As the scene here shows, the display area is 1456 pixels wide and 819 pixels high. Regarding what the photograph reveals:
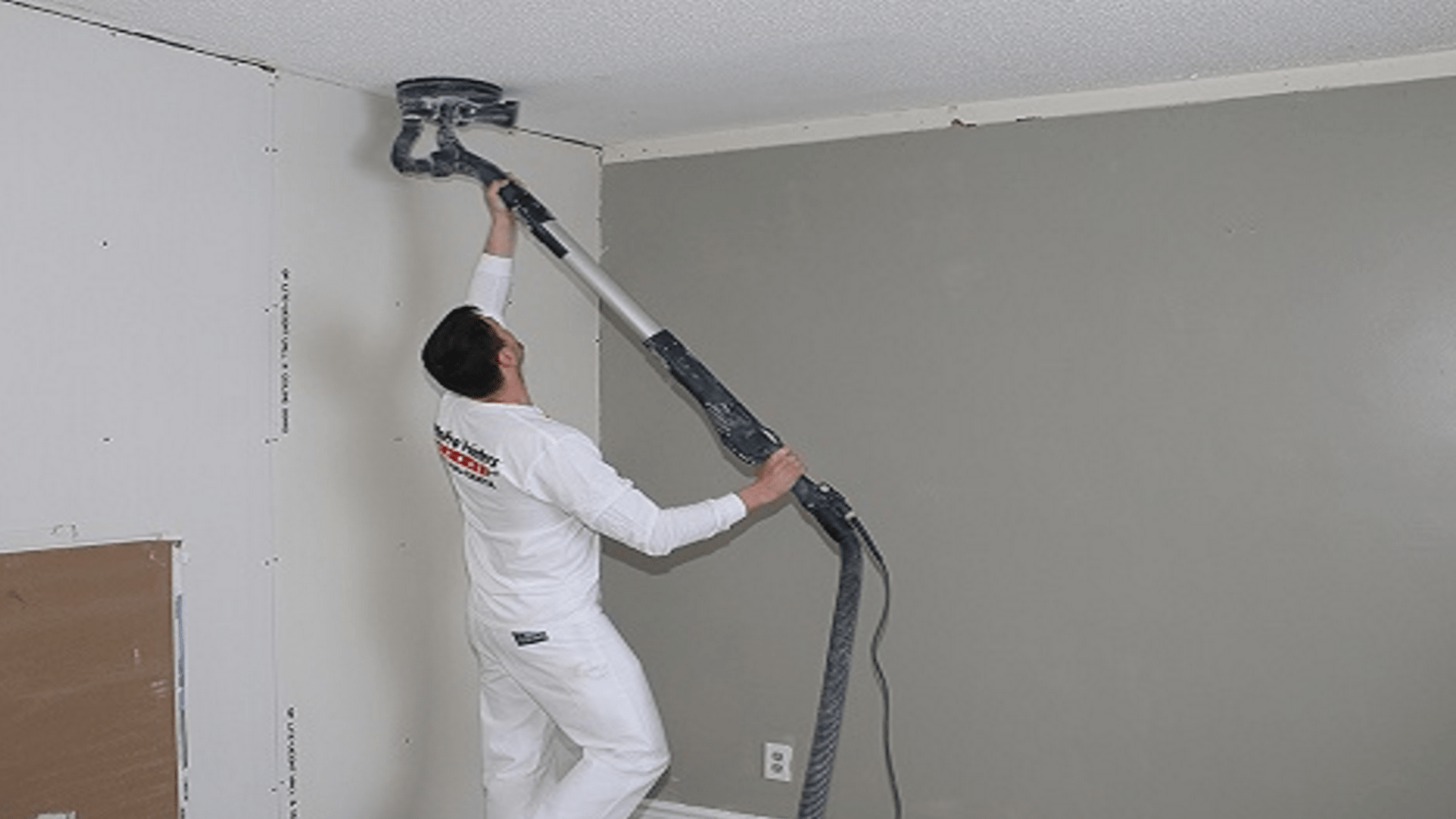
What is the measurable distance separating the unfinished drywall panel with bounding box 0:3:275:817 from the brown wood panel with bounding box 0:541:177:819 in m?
0.06

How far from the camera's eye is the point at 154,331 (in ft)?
8.98

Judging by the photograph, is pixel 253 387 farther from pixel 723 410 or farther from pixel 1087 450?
pixel 1087 450

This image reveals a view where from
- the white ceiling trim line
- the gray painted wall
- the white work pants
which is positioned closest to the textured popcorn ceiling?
the white ceiling trim line

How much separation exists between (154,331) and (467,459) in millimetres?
719

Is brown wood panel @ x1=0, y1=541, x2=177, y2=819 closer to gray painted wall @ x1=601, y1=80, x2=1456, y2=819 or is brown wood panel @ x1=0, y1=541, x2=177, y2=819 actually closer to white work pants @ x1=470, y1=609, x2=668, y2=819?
white work pants @ x1=470, y1=609, x2=668, y2=819

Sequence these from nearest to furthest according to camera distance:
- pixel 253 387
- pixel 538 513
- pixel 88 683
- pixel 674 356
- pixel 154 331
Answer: pixel 88 683, pixel 154 331, pixel 253 387, pixel 538 513, pixel 674 356

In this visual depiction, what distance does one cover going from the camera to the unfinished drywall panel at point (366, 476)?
3078mm

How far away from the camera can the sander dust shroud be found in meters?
3.12

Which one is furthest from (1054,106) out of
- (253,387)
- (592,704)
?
(253,387)

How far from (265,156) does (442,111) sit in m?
0.42

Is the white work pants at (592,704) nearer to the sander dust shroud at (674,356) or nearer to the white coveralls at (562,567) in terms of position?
the white coveralls at (562,567)

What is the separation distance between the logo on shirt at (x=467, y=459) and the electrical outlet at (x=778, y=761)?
1.27m

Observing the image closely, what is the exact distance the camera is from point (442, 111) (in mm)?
3158

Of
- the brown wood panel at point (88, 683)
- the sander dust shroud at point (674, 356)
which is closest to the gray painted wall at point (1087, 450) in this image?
the sander dust shroud at point (674, 356)
